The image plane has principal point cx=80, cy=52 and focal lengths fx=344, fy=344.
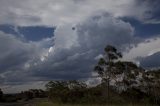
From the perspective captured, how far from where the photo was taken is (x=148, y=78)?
61125 millimetres

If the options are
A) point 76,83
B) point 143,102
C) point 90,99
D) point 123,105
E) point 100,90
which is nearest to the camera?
point 123,105

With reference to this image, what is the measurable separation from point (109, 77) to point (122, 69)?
265cm

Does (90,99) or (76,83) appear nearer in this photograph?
(90,99)

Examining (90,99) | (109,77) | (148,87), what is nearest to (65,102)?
(90,99)

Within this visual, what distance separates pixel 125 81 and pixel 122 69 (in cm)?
214

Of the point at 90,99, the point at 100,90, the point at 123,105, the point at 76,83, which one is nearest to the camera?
the point at 123,105

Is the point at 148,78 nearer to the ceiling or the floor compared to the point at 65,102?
nearer to the ceiling

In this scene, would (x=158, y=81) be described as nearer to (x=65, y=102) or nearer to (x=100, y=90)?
(x=100, y=90)

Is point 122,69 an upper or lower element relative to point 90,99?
upper

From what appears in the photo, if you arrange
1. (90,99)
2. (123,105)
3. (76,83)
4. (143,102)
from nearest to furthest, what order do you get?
1. (123,105)
2. (143,102)
3. (90,99)
4. (76,83)

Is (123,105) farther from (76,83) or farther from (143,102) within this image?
(76,83)

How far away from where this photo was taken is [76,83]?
77125 mm

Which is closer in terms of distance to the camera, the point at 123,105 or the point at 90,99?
the point at 123,105

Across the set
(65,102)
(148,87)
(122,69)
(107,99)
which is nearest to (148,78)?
(148,87)
